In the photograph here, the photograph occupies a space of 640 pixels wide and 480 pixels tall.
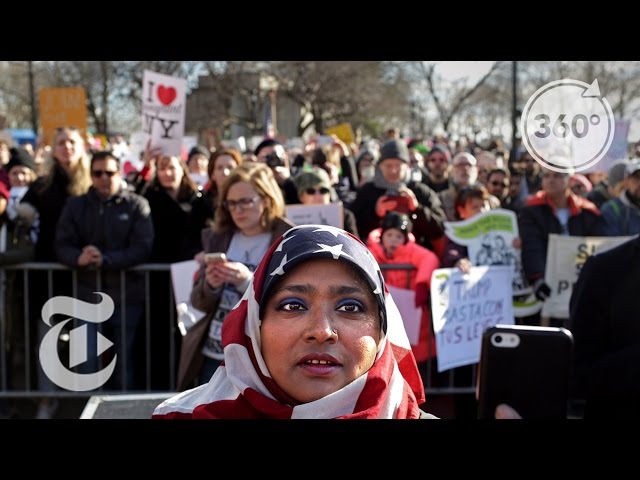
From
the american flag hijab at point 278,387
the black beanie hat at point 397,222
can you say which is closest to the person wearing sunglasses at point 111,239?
the black beanie hat at point 397,222

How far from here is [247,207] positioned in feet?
15.3

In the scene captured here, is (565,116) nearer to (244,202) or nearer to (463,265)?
(244,202)

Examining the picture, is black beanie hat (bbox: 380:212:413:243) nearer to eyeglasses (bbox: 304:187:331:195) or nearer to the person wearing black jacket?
eyeglasses (bbox: 304:187:331:195)

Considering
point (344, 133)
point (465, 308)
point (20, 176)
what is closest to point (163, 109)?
point (20, 176)

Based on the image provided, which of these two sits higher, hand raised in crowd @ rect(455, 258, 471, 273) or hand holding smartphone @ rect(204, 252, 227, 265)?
hand holding smartphone @ rect(204, 252, 227, 265)

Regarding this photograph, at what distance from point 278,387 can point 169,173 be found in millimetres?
4665

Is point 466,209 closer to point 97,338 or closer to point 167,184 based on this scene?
point 167,184

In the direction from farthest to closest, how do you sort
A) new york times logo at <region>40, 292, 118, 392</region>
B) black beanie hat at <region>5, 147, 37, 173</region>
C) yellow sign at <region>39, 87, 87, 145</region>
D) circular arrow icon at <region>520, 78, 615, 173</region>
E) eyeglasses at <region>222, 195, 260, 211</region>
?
yellow sign at <region>39, 87, 87, 145</region>
black beanie hat at <region>5, 147, 37, 173</region>
new york times logo at <region>40, 292, 118, 392</region>
eyeglasses at <region>222, 195, 260, 211</region>
circular arrow icon at <region>520, 78, 615, 173</region>

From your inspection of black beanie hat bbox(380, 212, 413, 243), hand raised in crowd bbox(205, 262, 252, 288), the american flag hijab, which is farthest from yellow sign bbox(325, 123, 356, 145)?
the american flag hijab

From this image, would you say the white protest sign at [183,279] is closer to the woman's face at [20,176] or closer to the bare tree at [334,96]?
the woman's face at [20,176]

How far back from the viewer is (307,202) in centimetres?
613

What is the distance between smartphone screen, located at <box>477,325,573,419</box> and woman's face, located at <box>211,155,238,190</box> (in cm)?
492

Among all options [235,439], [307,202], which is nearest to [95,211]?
[307,202]

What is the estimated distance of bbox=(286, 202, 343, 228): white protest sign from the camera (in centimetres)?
564
